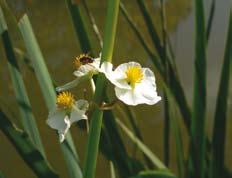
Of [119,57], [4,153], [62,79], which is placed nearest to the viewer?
[4,153]

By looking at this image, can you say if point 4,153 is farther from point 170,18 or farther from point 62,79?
point 170,18

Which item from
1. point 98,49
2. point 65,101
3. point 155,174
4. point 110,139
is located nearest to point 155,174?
point 155,174

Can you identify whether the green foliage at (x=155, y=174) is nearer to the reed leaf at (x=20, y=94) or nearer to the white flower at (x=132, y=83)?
the reed leaf at (x=20, y=94)

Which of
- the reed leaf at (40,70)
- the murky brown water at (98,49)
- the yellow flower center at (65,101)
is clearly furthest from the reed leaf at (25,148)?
the murky brown water at (98,49)

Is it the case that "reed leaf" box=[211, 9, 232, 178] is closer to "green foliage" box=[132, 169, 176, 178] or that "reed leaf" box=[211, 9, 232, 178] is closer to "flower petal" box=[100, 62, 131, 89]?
"green foliage" box=[132, 169, 176, 178]

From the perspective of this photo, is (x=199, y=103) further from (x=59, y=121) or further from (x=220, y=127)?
(x=59, y=121)

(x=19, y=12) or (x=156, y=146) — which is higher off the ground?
(x=19, y=12)

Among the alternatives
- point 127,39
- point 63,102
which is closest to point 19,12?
point 127,39
